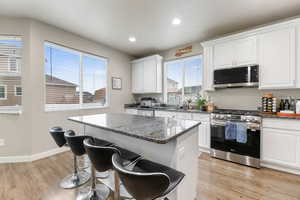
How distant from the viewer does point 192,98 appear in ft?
13.4

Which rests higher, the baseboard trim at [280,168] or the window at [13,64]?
the window at [13,64]

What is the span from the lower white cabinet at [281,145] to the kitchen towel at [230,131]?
1.49 ft

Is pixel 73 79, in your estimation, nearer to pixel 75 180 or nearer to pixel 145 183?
pixel 75 180

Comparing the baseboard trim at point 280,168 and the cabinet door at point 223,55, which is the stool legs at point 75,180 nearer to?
the baseboard trim at point 280,168

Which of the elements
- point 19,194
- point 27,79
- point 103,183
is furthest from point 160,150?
point 27,79

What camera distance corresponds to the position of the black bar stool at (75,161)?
168 cm

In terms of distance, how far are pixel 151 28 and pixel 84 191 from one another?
327 cm

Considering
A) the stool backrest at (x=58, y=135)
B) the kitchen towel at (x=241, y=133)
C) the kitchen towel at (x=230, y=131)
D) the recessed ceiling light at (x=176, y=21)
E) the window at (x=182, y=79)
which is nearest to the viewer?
the stool backrest at (x=58, y=135)

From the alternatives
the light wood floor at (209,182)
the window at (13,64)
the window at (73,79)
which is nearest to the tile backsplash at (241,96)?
the light wood floor at (209,182)

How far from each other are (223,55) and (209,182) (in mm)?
2562

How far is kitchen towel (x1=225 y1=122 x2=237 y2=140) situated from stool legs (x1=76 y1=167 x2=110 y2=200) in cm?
232

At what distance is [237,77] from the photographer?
2951mm

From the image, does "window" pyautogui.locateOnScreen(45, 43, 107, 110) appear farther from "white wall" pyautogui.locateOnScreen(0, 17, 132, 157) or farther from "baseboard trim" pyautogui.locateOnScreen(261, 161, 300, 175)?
"baseboard trim" pyautogui.locateOnScreen(261, 161, 300, 175)

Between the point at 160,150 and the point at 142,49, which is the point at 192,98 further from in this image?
the point at 160,150
